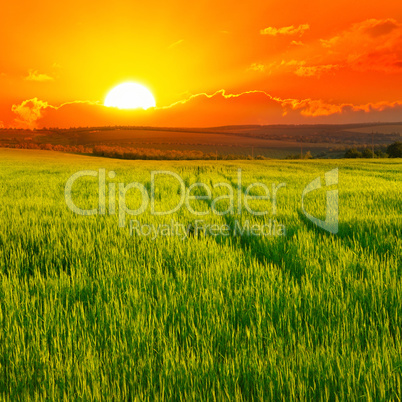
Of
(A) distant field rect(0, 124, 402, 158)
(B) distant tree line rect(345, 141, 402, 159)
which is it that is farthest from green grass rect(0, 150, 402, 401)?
(A) distant field rect(0, 124, 402, 158)

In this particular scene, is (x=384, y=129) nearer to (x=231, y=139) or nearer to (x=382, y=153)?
(x=231, y=139)

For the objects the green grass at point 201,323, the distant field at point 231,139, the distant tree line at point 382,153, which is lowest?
the green grass at point 201,323

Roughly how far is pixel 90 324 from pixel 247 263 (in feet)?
6.46

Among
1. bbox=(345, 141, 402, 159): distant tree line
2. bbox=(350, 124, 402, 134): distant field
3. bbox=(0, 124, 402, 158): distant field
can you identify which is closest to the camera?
bbox=(345, 141, 402, 159): distant tree line

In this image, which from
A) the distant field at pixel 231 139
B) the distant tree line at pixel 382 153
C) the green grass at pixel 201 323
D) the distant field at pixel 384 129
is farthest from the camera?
the distant field at pixel 384 129

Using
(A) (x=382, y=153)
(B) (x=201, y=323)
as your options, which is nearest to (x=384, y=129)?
(A) (x=382, y=153)

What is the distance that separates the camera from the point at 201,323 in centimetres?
250

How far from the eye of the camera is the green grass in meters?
1.83

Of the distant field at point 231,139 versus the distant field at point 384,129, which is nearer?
the distant field at point 231,139

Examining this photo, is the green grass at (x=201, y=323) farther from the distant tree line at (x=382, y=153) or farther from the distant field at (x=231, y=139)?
the distant field at (x=231, y=139)

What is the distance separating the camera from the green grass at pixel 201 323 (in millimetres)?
1833

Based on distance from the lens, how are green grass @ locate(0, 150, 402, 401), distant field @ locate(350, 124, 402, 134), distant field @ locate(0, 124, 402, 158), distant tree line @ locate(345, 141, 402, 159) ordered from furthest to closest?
distant field @ locate(350, 124, 402, 134), distant field @ locate(0, 124, 402, 158), distant tree line @ locate(345, 141, 402, 159), green grass @ locate(0, 150, 402, 401)

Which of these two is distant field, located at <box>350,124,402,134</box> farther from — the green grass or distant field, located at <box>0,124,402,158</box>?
the green grass

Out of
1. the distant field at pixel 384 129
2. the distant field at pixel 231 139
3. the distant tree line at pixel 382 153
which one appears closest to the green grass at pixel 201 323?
the distant tree line at pixel 382 153
